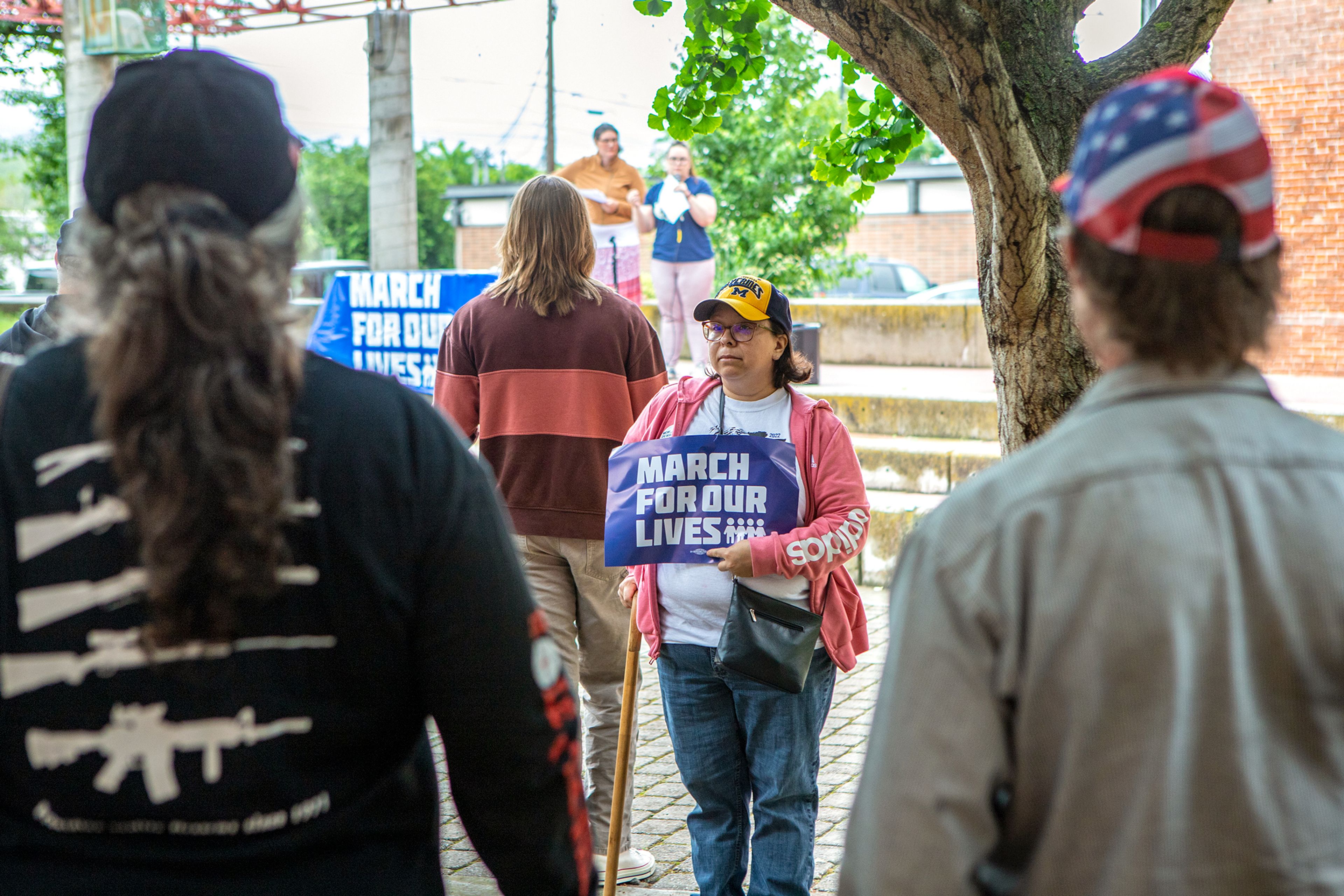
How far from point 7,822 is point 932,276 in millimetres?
36214

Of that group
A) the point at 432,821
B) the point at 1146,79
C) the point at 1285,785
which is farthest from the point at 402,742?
the point at 1146,79

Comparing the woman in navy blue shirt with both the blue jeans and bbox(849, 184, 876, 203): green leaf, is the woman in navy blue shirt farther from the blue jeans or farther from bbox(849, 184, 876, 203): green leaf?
the blue jeans

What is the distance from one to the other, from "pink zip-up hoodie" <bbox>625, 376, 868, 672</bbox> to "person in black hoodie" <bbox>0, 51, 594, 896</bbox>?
1.89 metres

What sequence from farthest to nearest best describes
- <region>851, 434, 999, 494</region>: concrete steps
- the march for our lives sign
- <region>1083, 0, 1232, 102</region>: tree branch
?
<region>851, 434, 999, 494</region>: concrete steps < the march for our lives sign < <region>1083, 0, 1232, 102</region>: tree branch

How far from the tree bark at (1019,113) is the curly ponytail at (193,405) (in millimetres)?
1963

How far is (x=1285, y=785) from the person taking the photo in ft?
4.49

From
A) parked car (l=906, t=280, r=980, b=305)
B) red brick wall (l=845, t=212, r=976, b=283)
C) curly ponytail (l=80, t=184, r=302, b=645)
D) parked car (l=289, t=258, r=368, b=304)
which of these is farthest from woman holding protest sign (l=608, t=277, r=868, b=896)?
red brick wall (l=845, t=212, r=976, b=283)

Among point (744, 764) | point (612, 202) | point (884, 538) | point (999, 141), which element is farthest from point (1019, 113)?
point (612, 202)

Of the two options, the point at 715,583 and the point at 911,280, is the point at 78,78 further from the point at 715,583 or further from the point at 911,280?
the point at 911,280

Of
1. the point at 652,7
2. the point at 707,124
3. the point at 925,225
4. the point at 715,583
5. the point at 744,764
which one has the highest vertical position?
the point at 925,225

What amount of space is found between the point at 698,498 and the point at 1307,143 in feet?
36.9

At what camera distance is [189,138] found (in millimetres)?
1382

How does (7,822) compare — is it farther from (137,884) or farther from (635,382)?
(635,382)

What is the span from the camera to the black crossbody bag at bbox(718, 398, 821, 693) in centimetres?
324
